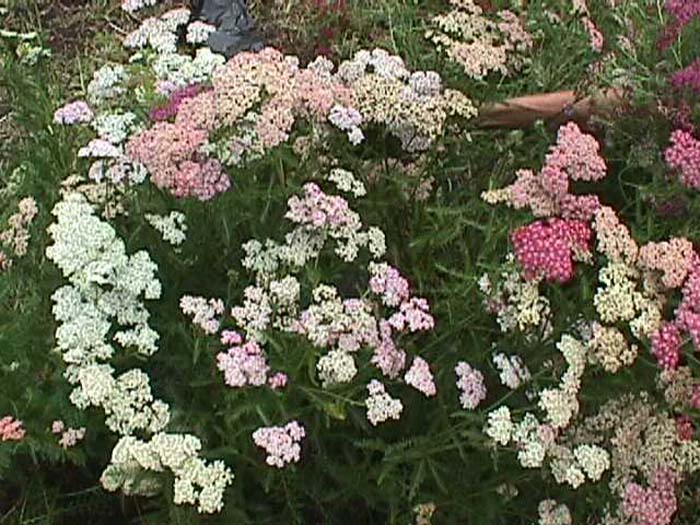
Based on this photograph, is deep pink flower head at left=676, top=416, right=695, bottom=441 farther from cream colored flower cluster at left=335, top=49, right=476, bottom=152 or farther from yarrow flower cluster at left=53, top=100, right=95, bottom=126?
yarrow flower cluster at left=53, top=100, right=95, bottom=126

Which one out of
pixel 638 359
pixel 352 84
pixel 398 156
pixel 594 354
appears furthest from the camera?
pixel 398 156

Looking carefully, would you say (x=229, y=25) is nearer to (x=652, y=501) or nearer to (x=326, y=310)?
(x=326, y=310)

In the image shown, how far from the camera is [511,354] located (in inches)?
97.7

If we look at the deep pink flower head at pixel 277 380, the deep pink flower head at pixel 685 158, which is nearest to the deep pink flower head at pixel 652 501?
the deep pink flower head at pixel 685 158

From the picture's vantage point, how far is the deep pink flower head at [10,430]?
7.87 feet

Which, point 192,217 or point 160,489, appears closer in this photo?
point 160,489

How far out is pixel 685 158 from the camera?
2400 millimetres

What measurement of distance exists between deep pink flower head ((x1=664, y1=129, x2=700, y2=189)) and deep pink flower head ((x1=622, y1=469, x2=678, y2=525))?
0.52m

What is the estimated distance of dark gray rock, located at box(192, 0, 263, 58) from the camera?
469 cm

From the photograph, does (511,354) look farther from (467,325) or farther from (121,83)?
(121,83)

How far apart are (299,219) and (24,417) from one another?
653 millimetres

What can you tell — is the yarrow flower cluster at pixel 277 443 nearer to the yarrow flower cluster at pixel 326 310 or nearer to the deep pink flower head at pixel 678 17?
→ the yarrow flower cluster at pixel 326 310

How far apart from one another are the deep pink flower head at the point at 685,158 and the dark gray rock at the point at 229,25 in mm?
2456

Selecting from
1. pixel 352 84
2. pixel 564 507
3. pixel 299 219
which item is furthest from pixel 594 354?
pixel 352 84
